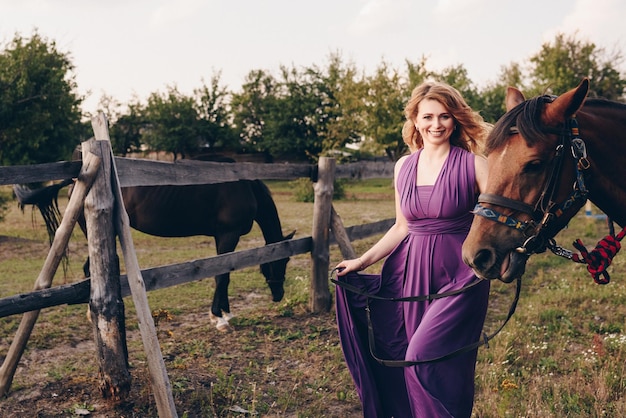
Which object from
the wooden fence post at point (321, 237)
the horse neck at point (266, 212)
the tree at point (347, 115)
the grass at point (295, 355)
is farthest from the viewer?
the tree at point (347, 115)

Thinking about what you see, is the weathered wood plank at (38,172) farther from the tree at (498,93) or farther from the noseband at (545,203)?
the tree at (498,93)

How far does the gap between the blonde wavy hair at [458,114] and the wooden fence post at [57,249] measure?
2.15 metres

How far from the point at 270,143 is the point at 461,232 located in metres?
45.2

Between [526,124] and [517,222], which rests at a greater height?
[526,124]

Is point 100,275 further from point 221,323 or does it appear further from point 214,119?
point 214,119

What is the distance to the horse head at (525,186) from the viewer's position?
243cm

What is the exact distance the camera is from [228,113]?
5278 centimetres

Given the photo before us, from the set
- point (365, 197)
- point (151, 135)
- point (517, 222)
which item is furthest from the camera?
point (151, 135)

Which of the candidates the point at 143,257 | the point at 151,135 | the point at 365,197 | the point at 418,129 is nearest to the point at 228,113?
the point at 151,135

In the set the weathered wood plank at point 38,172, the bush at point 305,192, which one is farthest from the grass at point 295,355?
the bush at point 305,192

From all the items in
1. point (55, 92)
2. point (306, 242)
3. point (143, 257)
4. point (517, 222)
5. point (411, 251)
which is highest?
point (55, 92)

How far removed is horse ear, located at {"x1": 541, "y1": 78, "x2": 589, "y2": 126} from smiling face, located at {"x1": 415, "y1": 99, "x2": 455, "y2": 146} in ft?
1.63

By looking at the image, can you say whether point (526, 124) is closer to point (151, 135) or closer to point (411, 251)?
point (411, 251)

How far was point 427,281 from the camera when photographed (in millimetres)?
2775
